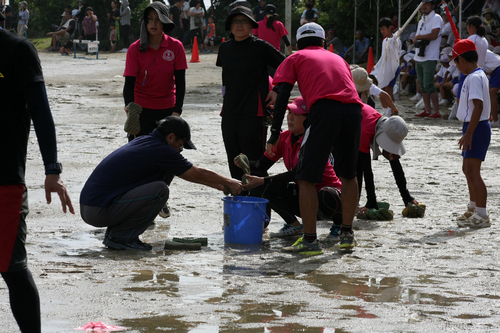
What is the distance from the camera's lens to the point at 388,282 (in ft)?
16.1

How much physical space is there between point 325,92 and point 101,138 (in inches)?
268

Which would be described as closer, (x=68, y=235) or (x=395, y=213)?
(x=68, y=235)

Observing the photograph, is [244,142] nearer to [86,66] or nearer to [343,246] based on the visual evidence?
[343,246]

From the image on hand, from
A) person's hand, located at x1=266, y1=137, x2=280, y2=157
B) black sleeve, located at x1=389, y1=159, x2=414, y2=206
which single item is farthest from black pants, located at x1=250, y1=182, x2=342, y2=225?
black sleeve, located at x1=389, y1=159, x2=414, y2=206

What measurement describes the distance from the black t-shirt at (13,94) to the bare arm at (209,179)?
2289 mm

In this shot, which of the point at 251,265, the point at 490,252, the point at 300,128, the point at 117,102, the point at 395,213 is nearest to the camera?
the point at 251,265

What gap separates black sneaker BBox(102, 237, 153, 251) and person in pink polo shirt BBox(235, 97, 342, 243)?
110 centimetres

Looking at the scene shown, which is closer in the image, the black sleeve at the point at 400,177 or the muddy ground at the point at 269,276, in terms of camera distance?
the muddy ground at the point at 269,276

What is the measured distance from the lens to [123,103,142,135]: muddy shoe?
666cm

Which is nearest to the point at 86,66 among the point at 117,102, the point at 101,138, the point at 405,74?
the point at 117,102

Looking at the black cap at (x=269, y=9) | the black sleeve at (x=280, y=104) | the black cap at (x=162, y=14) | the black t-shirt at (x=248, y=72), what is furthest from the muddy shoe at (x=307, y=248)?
the black cap at (x=269, y=9)

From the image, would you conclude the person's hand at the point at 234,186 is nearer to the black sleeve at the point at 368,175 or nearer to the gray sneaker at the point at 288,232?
the gray sneaker at the point at 288,232

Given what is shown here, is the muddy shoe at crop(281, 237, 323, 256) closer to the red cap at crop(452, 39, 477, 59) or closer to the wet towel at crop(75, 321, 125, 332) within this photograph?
the wet towel at crop(75, 321, 125, 332)

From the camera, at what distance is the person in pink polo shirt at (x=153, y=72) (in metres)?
6.81
